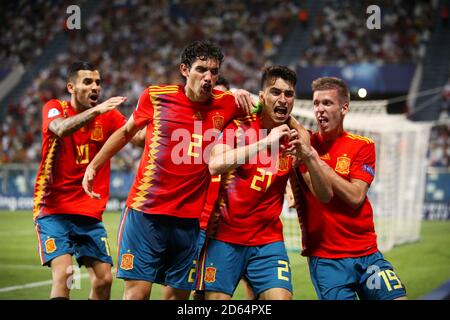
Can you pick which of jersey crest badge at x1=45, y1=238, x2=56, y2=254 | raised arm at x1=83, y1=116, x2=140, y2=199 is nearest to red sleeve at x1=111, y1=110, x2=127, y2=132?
raised arm at x1=83, y1=116, x2=140, y2=199

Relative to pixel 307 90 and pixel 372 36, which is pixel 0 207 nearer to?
pixel 307 90

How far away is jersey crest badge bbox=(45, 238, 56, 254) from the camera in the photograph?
Result: 19.8ft

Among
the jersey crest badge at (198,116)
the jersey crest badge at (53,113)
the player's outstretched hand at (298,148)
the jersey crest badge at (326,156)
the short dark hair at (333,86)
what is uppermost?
the short dark hair at (333,86)

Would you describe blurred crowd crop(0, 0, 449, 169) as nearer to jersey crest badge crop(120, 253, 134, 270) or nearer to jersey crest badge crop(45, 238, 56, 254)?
jersey crest badge crop(45, 238, 56, 254)

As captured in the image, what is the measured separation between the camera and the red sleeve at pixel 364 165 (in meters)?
5.16

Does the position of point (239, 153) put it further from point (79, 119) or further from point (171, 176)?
point (79, 119)

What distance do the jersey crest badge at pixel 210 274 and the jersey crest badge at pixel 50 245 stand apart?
1.62 meters

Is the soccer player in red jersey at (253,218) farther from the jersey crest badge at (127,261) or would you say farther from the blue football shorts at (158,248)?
the jersey crest badge at (127,261)

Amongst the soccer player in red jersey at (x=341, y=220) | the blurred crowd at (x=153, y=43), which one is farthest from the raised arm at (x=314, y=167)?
the blurred crowd at (x=153, y=43)

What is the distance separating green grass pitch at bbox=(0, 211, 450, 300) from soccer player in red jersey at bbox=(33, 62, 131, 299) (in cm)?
264

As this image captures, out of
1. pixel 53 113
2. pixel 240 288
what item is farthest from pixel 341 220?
pixel 240 288

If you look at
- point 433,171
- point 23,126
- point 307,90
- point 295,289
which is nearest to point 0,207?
point 23,126

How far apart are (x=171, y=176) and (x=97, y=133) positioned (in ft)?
4.53

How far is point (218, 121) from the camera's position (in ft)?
17.9
